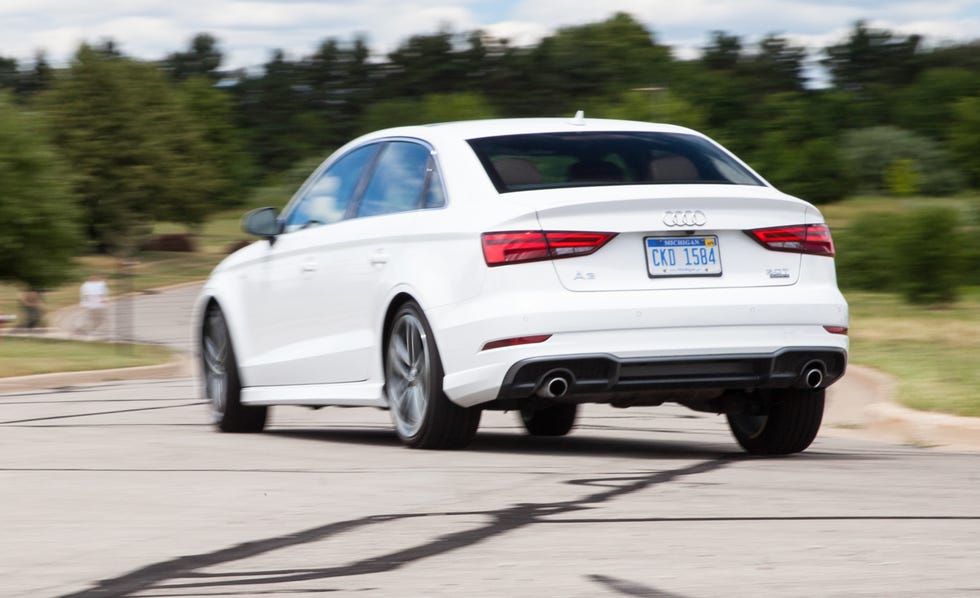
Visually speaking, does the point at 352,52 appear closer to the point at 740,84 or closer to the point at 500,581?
the point at 740,84

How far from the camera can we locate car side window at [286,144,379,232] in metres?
9.24

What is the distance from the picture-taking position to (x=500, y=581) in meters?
4.77

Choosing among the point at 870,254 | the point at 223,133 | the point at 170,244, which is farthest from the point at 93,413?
the point at 223,133

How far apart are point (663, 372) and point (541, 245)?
2.64 ft

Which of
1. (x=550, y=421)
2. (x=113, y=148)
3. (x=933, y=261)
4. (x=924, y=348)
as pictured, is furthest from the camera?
(x=113, y=148)

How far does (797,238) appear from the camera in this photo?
7.89m

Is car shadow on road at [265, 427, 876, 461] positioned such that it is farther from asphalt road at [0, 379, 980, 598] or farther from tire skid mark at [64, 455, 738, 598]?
tire skid mark at [64, 455, 738, 598]

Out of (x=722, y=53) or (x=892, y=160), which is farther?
(x=722, y=53)

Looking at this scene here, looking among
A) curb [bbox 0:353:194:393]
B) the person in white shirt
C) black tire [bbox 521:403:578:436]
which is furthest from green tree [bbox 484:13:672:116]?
black tire [bbox 521:403:578:436]

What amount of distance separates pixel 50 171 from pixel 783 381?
83.2 feet

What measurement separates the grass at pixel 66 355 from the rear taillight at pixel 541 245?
11.6 meters

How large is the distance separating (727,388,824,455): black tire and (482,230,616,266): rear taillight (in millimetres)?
1506

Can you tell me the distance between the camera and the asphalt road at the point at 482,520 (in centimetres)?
481

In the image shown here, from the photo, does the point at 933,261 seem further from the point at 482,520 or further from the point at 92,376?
the point at 482,520
